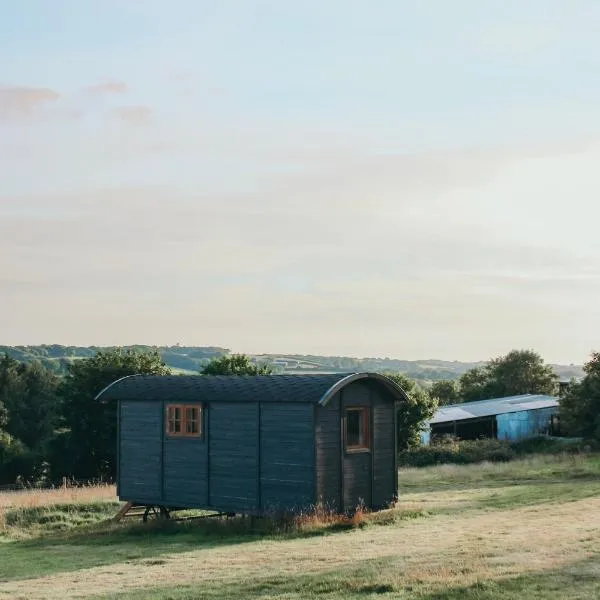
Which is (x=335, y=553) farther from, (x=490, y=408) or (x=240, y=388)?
(x=490, y=408)

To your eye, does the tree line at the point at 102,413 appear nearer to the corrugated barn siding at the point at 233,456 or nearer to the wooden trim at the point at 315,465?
the corrugated barn siding at the point at 233,456

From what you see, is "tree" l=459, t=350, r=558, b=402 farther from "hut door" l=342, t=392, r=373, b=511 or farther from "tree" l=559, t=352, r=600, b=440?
"hut door" l=342, t=392, r=373, b=511

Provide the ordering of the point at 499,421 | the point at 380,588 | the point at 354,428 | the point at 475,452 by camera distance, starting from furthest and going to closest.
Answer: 1. the point at 499,421
2. the point at 475,452
3. the point at 354,428
4. the point at 380,588

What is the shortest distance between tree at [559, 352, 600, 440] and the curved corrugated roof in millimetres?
18522

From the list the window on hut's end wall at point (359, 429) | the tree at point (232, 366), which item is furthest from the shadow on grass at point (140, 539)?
the tree at point (232, 366)

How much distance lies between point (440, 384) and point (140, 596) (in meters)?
80.3

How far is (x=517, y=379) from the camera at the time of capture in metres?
83.8

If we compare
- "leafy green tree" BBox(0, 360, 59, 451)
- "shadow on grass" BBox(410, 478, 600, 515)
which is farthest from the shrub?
"leafy green tree" BBox(0, 360, 59, 451)

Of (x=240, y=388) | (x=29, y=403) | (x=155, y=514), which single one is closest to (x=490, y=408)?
(x=29, y=403)

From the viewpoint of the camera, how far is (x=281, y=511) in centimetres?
2477

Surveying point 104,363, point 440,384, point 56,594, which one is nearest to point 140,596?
point 56,594

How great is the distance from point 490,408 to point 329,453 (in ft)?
141

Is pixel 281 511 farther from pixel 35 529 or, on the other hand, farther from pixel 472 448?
pixel 472 448

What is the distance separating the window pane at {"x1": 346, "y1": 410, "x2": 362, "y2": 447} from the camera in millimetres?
26328
